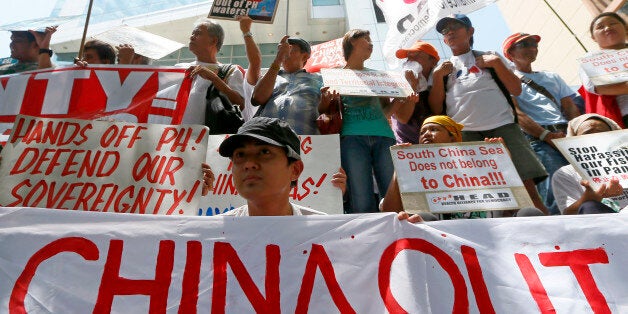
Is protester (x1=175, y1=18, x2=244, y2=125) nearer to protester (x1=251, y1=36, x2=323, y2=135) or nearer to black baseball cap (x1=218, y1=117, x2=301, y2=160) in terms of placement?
protester (x1=251, y1=36, x2=323, y2=135)

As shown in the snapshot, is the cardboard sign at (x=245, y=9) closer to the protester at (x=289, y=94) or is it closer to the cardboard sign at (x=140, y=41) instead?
the cardboard sign at (x=140, y=41)

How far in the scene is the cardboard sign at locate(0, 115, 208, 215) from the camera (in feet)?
7.68

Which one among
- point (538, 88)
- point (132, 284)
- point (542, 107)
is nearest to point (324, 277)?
point (132, 284)

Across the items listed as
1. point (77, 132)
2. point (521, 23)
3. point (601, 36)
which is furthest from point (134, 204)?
point (521, 23)

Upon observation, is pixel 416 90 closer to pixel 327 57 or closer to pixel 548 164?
pixel 548 164

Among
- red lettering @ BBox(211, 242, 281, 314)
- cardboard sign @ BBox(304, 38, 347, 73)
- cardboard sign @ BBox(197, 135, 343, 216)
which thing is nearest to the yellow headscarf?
cardboard sign @ BBox(197, 135, 343, 216)

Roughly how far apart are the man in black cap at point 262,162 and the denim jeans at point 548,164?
1.90 metres

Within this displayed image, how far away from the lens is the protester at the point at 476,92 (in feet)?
10.7

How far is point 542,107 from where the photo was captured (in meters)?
3.82

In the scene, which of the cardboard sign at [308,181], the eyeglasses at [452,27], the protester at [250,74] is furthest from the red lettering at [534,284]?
the eyeglasses at [452,27]

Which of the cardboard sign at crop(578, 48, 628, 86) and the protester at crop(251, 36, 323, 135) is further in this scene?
the cardboard sign at crop(578, 48, 628, 86)

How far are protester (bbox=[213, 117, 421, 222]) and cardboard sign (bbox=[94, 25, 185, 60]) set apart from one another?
1.83m

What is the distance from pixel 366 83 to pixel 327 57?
3510mm

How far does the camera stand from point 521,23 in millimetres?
10945
